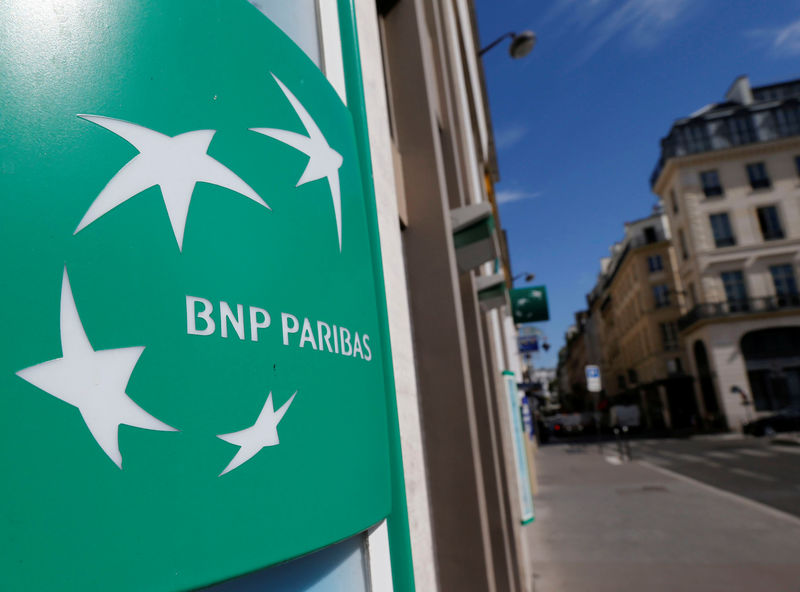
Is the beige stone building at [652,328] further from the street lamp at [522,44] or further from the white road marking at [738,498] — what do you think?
the street lamp at [522,44]

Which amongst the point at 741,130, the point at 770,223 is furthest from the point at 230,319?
the point at 741,130

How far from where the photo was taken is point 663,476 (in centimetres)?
1728

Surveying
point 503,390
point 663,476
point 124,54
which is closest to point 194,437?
point 124,54

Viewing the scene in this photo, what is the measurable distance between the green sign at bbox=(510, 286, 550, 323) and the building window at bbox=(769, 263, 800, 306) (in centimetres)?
2826

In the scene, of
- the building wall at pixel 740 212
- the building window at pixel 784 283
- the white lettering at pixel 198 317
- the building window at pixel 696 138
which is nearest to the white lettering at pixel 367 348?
the white lettering at pixel 198 317

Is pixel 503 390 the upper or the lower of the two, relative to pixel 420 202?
lower

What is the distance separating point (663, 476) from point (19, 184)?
63.2ft

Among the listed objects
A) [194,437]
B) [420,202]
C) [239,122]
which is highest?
[420,202]

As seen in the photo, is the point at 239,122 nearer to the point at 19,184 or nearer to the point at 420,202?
the point at 19,184

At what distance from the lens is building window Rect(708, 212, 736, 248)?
39.6 meters

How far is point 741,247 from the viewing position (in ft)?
129

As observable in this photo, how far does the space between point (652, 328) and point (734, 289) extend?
434 inches

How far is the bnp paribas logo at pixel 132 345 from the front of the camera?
3.08 ft

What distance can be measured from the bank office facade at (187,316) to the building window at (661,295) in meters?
52.6
